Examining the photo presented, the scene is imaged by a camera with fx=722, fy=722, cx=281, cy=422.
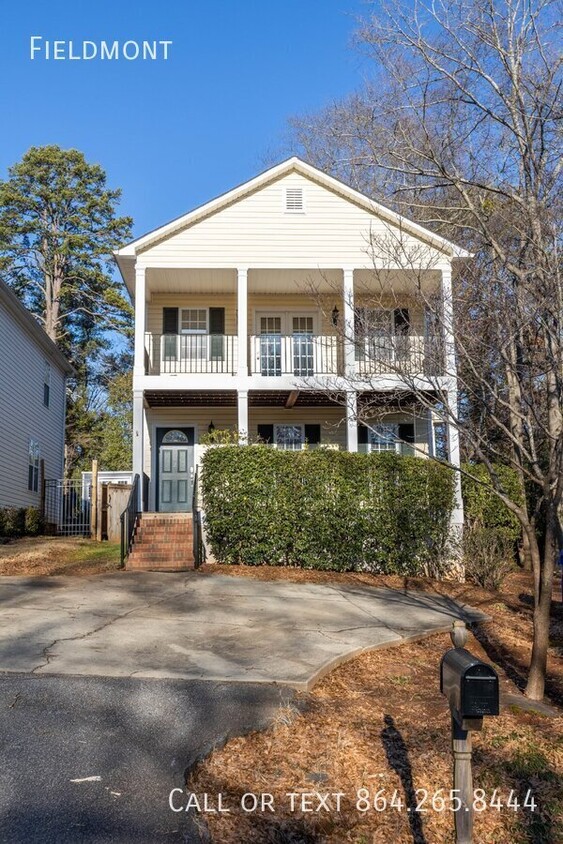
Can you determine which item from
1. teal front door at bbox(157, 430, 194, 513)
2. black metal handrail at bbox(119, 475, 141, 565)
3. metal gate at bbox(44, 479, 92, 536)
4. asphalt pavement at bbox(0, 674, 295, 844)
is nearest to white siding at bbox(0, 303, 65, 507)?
metal gate at bbox(44, 479, 92, 536)

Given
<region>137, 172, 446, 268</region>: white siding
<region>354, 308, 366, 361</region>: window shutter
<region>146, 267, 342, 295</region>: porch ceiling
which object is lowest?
<region>354, 308, 366, 361</region>: window shutter

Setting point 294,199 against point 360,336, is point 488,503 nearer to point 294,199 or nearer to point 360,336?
point 360,336

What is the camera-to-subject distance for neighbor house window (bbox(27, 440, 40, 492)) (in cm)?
2162

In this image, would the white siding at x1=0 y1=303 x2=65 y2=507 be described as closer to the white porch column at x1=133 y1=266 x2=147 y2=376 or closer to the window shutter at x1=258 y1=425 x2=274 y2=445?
the white porch column at x1=133 y1=266 x2=147 y2=376

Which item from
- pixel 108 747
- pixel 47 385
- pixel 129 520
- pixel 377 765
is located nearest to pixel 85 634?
pixel 108 747

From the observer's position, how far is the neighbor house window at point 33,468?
2162cm

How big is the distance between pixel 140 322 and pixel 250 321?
329 cm

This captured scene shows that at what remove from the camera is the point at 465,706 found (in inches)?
116

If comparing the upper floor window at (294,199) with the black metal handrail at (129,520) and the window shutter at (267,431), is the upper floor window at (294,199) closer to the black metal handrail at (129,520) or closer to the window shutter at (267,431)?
the window shutter at (267,431)

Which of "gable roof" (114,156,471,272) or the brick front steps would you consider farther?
"gable roof" (114,156,471,272)

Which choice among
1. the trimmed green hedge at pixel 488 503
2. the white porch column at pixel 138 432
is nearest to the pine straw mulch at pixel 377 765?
the trimmed green hedge at pixel 488 503

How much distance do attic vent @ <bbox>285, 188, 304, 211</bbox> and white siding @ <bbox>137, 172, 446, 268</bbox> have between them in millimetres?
116

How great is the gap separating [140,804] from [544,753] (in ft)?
8.57

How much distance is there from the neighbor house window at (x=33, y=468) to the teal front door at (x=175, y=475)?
5.80 meters
